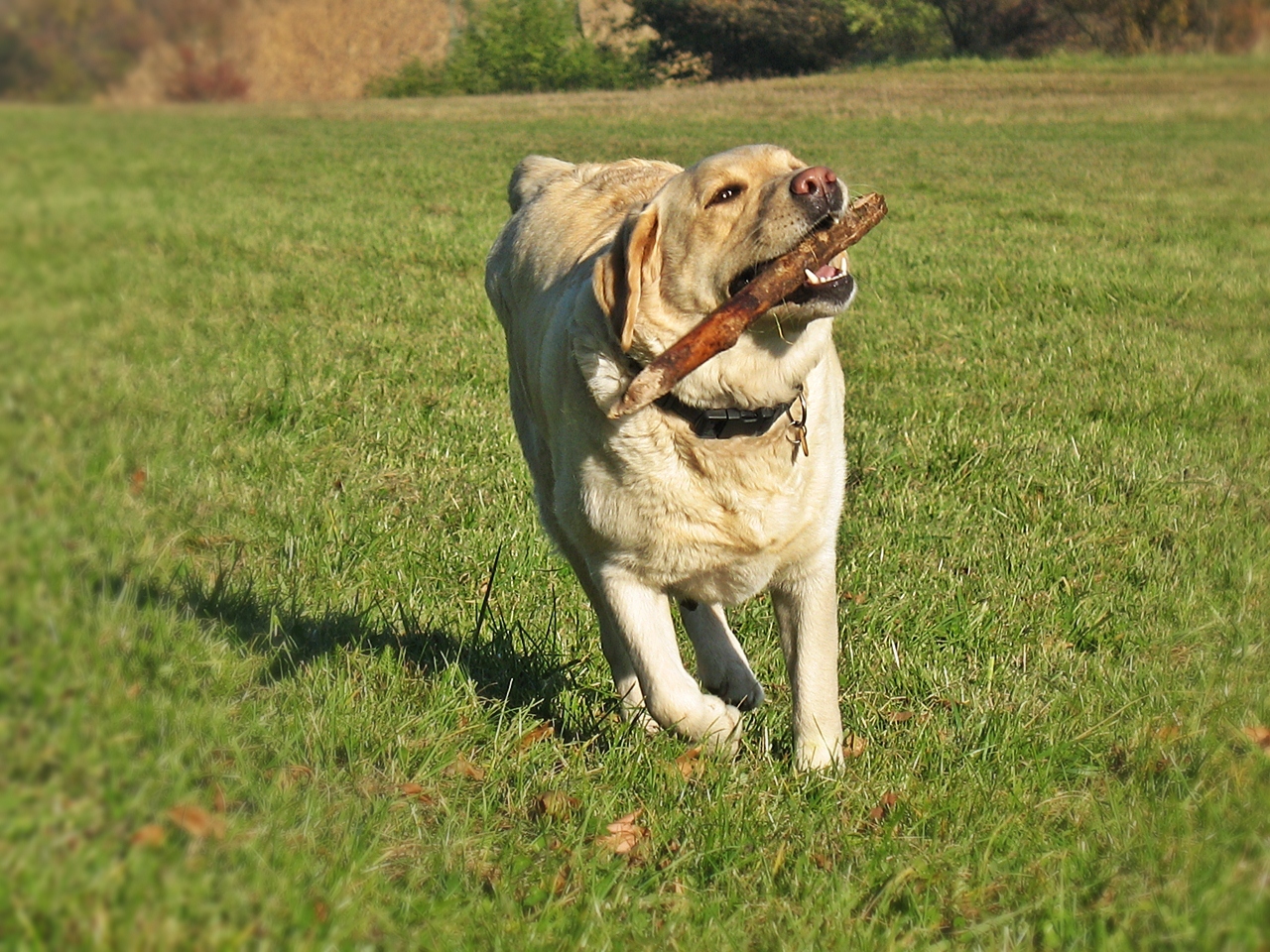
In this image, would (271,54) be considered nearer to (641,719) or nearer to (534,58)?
(641,719)

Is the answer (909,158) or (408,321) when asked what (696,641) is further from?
(909,158)

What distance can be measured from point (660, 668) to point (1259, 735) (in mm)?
1575

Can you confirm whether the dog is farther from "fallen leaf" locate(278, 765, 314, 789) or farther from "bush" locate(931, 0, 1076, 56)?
"bush" locate(931, 0, 1076, 56)

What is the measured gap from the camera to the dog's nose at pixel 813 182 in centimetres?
346

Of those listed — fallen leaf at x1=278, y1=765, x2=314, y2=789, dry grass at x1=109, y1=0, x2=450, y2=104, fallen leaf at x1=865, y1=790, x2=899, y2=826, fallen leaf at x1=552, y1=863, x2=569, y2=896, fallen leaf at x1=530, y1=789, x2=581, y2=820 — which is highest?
dry grass at x1=109, y1=0, x2=450, y2=104

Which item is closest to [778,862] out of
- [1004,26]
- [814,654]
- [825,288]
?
[814,654]

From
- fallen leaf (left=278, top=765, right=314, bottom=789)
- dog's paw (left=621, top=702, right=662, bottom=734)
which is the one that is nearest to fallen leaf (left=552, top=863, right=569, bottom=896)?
Result: fallen leaf (left=278, top=765, right=314, bottom=789)

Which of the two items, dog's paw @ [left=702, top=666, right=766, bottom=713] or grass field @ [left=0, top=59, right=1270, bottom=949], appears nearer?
grass field @ [left=0, top=59, right=1270, bottom=949]

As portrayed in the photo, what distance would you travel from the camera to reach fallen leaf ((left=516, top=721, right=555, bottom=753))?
346 cm

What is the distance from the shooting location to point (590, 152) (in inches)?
846

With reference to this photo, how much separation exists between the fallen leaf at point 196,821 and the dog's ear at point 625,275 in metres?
1.80

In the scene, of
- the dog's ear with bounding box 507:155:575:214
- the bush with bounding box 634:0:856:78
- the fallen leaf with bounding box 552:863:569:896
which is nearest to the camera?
the fallen leaf with bounding box 552:863:569:896

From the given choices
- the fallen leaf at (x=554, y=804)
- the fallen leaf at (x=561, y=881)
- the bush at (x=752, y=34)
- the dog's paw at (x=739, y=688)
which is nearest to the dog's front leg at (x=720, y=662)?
the dog's paw at (x=739, y=688)

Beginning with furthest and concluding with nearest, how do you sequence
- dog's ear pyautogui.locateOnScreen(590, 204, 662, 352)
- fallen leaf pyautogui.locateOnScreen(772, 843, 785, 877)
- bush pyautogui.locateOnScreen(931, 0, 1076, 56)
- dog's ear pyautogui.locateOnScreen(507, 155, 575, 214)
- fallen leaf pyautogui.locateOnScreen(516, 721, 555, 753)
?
1. bush pyautogui.locateOnScreen(931, 0, 1076, 56)
2. dog's ear pyautogui.locateOnScreen(507, 155, 575, 214)
3. fallen leaf pyautogui.locateOnScreen(516, 721, 555, 753)
4. dog's ear pyautogui.locateOnScreen(590, 204, 662, 352)
5. fallen leaf pyautogui.locateOnScreen(772, 843, 785, 877)
